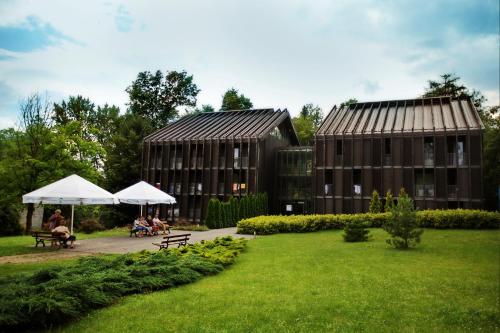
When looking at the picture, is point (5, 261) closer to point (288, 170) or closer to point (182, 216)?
point (182, 216)

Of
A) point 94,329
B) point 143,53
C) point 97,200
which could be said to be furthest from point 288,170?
point 94,329

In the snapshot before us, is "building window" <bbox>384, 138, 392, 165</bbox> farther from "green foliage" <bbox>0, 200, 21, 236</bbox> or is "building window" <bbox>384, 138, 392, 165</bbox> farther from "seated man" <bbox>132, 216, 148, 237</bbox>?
"green foliage" <bbox>0, 200, 21, 236</bbox>

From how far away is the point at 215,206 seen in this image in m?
28.3

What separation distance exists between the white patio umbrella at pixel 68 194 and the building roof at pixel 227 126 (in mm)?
19886

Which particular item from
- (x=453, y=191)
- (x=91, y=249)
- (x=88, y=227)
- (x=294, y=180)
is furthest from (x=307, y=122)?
(x=91, y=249)

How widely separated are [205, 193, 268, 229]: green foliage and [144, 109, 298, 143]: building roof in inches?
249

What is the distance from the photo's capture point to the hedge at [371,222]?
21594 mm

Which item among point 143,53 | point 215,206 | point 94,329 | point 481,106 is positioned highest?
point 481,106

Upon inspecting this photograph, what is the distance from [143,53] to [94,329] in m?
10.3

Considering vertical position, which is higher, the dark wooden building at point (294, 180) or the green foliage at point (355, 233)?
the dark wooden building at point (294, 180)

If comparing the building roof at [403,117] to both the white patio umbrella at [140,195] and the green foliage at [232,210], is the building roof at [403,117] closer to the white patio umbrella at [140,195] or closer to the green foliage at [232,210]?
the green foliage at [232,210]

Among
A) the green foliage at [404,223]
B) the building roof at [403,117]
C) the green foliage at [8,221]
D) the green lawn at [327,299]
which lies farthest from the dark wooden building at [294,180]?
the green lawn at [327,299]

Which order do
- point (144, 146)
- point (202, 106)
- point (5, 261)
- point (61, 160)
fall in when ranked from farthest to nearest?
1. point (202, 106)
2. point (144, 146)
3. point (61, 160)
4. point (5, 261)

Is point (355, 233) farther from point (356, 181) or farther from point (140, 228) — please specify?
point (356, 181)
